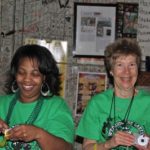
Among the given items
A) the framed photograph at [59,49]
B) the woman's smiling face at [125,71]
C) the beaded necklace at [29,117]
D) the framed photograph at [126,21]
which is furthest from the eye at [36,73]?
the framed photograph at [126,21]

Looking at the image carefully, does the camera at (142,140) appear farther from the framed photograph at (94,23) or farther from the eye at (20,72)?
the framed photograph at (94,23)

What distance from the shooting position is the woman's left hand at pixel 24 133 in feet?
5.14

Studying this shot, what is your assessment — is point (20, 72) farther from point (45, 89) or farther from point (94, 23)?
point (94, 23)

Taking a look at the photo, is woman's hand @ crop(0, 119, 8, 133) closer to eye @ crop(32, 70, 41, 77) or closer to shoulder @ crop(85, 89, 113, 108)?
eye @ crop(32, 70, 41, 77)

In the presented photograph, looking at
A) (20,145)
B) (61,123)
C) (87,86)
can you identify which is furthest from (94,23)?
(20,145)

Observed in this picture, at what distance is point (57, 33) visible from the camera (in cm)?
250

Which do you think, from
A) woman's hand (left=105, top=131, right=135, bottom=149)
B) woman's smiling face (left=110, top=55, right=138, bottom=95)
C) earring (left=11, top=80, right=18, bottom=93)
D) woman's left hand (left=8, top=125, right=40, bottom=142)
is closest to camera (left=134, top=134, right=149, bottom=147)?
woman's hand (left=105, top=131, right=135, bottom=149)

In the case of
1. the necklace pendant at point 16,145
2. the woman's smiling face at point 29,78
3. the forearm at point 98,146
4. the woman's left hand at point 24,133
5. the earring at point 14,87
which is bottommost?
the forearm at point 98,146

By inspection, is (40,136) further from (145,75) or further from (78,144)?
(145,75)

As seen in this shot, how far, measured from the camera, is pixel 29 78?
1745 millimetres

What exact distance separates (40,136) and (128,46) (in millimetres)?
618

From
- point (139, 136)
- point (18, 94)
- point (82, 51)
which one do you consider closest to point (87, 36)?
point (82, 51)

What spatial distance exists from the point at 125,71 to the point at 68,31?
2.54 feet

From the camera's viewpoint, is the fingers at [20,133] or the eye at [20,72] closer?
the fingers at [20,133]
